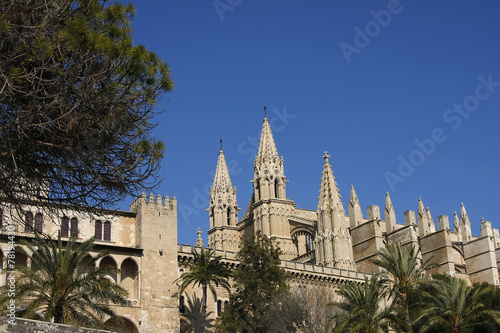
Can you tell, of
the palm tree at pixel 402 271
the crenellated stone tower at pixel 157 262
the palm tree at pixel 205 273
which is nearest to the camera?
the palm tree at pixel 402 271

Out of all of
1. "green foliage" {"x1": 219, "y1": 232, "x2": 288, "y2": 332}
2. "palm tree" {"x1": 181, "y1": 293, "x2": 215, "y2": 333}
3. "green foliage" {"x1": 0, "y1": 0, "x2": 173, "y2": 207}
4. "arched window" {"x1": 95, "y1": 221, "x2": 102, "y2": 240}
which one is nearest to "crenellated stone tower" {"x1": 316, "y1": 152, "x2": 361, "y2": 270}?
"palm tree" {"x1": 181, "y1": 293, "x2": 215, "y2": 333}

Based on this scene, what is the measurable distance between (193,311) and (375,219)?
18882 mm

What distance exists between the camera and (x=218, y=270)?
39.4 metres

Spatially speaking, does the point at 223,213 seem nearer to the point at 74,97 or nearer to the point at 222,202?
the point at 222,202

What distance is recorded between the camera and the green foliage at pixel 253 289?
36938mm

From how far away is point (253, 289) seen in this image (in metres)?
38.1

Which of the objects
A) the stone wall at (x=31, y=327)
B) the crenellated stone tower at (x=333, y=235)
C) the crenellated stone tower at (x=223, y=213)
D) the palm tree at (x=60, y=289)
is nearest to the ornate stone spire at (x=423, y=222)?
the crenellated stone tower at (x=333, y=235)

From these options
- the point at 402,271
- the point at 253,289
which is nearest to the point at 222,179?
the point at 253,289

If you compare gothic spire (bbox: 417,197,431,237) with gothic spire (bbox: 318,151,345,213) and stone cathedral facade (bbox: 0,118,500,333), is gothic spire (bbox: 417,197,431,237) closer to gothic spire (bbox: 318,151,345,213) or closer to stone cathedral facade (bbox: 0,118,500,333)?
stone cathedral facade (bbox: 0,118,500,333)

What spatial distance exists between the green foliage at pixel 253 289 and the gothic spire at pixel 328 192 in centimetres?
1609

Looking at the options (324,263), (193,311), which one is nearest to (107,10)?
(193,311)

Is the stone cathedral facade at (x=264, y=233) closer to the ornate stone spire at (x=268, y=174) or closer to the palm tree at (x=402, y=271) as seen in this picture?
the ornate stone spire at (x=268, y=174)

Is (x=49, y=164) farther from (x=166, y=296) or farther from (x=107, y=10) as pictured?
(x=166, y=296)

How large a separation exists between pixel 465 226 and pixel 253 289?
131ft
